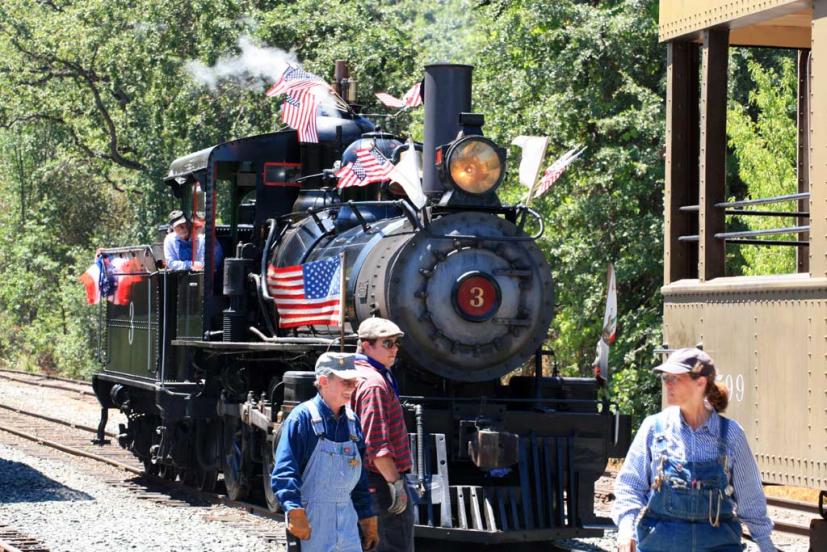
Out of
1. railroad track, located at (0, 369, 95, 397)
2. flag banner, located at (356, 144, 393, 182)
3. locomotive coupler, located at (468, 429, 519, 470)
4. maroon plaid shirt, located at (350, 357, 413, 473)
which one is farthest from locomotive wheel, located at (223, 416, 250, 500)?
railroad track, located at (0, 369, 95, 397)

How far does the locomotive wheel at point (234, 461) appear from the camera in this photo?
12.9 m

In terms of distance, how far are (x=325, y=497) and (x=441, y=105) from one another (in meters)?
5.49

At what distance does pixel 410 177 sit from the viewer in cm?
1085

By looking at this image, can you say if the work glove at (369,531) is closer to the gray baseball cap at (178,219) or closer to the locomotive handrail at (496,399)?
the locomotive handrail at (496,399)

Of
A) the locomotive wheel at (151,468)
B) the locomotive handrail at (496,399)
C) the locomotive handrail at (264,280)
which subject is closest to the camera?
the locomotive handrail at (496,399)

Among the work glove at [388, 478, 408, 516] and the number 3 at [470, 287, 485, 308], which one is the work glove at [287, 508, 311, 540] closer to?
the work glove at [388, 478, 408, 516]

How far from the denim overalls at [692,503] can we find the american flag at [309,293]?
20.0 ft

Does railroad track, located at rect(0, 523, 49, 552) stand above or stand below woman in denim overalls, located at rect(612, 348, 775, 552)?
below

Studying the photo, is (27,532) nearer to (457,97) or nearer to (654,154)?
(457,97)

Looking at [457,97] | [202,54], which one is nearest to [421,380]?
[457,97]

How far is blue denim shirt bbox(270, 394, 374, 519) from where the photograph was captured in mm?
5863

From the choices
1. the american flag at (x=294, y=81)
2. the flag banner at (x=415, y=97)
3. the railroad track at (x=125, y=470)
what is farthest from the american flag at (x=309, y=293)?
the american flag at (x=294, y=81)

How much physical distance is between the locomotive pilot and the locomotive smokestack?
13.4 ft

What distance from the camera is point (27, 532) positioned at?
10.9m
